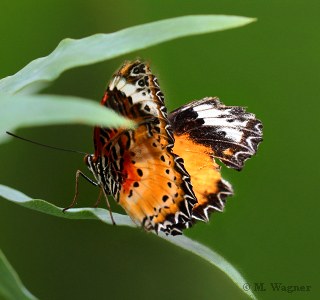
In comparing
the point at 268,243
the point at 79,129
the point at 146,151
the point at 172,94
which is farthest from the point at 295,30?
the point at 146,151

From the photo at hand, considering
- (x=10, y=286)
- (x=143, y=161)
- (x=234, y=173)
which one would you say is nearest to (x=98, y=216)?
(x=10, y=286)

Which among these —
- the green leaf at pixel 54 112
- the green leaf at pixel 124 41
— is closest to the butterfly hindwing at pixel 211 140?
the green leaf at pixel 124 41

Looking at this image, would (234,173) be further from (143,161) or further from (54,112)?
(54,112)

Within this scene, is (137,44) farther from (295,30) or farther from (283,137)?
(295,30)

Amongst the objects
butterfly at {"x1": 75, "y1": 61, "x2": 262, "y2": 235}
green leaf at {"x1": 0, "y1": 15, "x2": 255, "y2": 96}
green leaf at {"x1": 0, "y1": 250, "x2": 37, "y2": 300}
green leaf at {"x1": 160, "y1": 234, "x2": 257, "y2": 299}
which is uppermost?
green leaf at {"x1": 0, "y1": 15, "x2": 255, "y2": 96}

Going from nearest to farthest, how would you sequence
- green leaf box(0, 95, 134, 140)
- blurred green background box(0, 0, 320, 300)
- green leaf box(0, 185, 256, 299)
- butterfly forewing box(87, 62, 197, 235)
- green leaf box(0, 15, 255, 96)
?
green leaf box(0, 95, 134, 140), green leaf box(0, 15, 255, 96), green leaf box(0, 185, 256, 299), butterfly forewing box(87, 62, 197, 235), blurred green background box(0, 0, 320, 300)

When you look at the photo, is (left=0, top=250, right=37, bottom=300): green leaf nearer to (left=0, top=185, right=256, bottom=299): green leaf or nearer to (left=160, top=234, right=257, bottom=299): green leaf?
(left=0, top=185, right=256, bottom=299): green leaf

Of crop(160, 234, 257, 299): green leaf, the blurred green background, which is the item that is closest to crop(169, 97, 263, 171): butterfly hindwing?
crop(160, 234, 257, 299): green leaf
